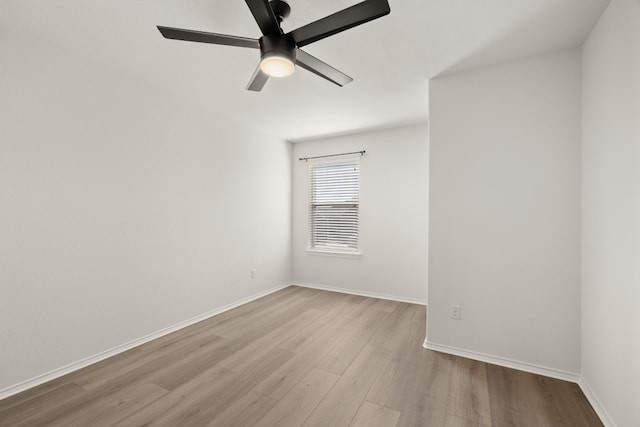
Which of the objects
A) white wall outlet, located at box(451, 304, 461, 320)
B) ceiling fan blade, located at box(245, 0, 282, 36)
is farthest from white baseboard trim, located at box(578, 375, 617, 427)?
ceiling fan blade, located at box(245, 0, 282, 36)

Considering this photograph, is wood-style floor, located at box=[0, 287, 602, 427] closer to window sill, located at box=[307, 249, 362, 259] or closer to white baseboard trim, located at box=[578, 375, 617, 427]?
white baseboard trim, located at box=[578, 375, 617, 427]

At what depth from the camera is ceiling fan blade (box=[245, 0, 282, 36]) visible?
1319mm

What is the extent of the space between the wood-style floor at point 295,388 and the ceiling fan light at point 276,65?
83.2 inches

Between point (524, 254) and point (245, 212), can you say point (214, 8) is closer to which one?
point (245, 212)

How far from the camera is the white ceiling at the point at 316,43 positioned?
5.68 ft

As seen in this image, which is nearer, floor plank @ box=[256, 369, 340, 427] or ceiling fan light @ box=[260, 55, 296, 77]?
ceiling fan light @ box=[260, 55, 296, 77]

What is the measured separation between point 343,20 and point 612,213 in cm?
193

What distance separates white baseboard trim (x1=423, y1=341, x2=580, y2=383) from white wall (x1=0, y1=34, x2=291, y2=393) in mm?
2633

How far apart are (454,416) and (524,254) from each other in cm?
138

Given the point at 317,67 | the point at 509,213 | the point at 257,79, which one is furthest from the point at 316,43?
the point at 509,213

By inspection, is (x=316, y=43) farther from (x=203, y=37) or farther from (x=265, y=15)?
(x=203, y=37)

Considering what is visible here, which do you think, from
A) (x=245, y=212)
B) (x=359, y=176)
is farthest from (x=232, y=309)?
(x=359, y=176)

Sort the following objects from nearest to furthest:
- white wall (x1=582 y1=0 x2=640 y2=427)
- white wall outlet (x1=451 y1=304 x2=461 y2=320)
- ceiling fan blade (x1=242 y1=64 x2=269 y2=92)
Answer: white wall (x1=582 y1=0 x2=640 y2=427)
ceiling fan blade (x1=242 y1=64 x2=269 y2=92)
white wall outlet (x1=451 y1=304 x2=461 y2=320)

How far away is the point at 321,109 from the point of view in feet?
11.1
